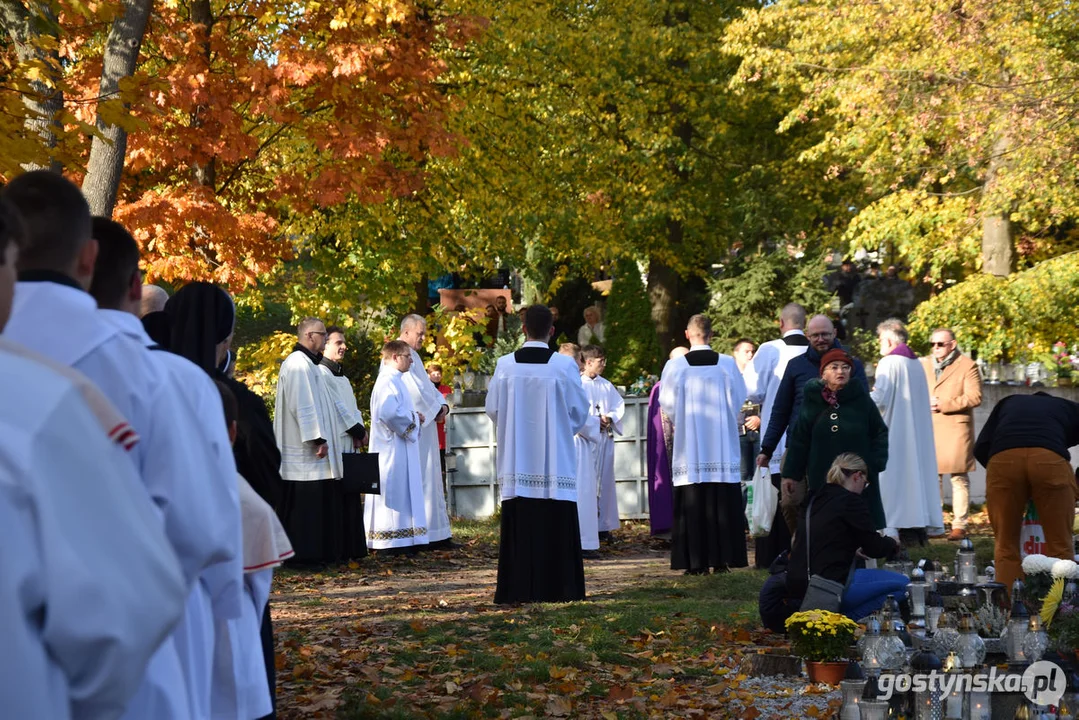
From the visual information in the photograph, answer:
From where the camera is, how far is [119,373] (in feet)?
11.3

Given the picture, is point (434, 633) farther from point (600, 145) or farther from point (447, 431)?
point (600, 145)

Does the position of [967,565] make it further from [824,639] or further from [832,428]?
[824,639]

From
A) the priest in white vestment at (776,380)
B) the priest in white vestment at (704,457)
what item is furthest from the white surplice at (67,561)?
the priest in white vestment at (704,457)

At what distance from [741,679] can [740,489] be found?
5.96 meters

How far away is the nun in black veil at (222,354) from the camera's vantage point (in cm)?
544

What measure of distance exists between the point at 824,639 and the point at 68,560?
6.40m

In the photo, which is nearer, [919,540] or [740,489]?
[740,489]

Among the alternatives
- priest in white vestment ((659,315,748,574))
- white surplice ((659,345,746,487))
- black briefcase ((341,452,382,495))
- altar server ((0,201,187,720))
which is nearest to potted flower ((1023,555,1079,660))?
priest in white vestment ((659,315,748,574))

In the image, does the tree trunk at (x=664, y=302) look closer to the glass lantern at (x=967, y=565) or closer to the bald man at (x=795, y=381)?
the bald man at (x=795, y=381)

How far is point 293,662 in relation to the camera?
→ 8891 millimetres

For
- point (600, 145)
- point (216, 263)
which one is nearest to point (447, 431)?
point (216, 263)

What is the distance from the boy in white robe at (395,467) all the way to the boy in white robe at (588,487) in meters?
1.71

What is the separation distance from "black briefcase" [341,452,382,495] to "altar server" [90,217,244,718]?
10.2 meters

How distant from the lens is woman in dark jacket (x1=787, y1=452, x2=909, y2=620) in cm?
905
